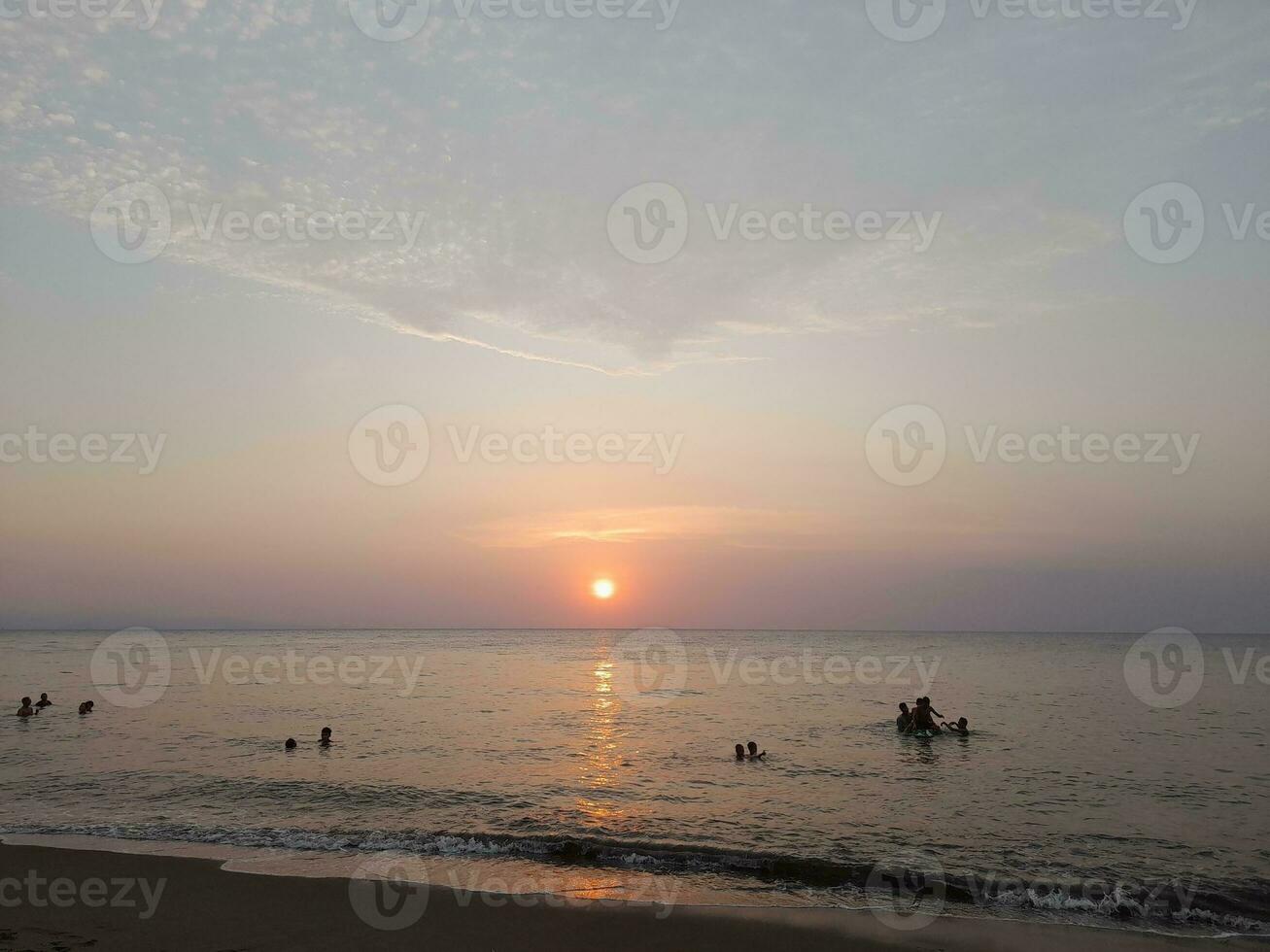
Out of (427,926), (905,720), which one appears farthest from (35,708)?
(905,720)

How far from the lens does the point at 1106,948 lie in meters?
11.8

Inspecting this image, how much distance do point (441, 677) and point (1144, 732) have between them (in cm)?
5657

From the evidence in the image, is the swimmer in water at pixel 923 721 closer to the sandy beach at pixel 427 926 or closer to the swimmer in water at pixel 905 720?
the swimmer in water at pixel 905 720

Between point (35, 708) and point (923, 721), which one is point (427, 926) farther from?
point (35, 708)

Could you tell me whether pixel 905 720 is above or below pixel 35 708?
above

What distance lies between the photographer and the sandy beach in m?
11.3

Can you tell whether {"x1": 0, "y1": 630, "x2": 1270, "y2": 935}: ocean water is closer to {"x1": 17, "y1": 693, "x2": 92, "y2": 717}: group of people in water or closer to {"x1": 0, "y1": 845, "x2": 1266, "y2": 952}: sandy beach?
{"x1": 17, "y1": 693, "x2": 92, "y2": 717}: group of people in water

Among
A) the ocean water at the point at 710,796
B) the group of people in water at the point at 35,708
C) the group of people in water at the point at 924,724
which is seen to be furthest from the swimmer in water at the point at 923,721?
the group of people in water at the point at 35,708

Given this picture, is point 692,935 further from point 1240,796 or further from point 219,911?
point 1240,796

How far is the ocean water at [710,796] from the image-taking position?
1517 centimetres

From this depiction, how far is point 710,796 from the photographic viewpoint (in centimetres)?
2233

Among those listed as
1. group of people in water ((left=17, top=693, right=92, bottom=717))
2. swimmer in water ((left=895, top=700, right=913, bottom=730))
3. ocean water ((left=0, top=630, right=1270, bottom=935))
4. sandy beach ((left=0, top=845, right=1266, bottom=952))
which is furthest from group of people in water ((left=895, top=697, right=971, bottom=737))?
group of people in water ((left=17, top=693, right=92, bottom=717))

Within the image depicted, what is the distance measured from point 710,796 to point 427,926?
1213 cm

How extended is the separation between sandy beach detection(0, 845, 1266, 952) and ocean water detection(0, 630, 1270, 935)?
112cm
